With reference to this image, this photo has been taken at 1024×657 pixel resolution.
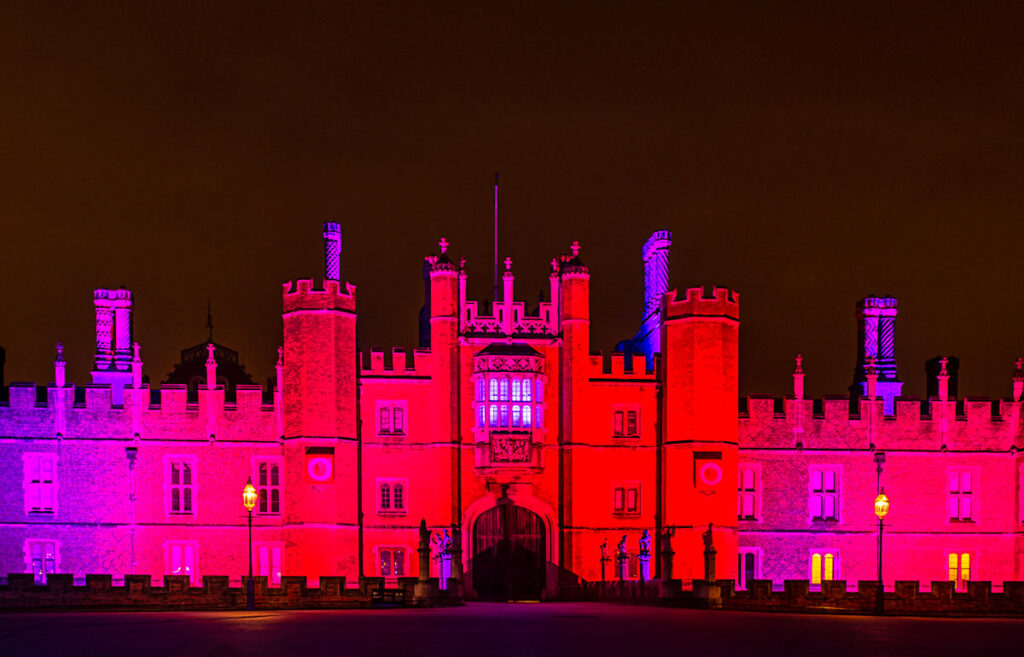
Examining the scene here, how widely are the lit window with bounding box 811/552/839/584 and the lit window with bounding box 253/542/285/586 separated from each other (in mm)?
19288

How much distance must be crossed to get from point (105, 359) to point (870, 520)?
30502 mm

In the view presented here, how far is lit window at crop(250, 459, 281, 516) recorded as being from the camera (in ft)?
171

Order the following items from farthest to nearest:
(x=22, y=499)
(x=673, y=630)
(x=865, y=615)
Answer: (x=22, y=499), (x=865, y=615), (x=673, y=630)

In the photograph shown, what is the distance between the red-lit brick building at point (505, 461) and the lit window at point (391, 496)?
72mm

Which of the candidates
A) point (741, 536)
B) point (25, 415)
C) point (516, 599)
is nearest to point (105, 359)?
point (25, 415)

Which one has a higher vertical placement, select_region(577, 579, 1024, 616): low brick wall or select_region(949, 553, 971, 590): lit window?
select_region(577, 579, 1024, 616): low brick wall

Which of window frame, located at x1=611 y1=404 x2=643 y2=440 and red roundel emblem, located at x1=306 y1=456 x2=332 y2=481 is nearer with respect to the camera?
red roundel emblem, located at x1=306 y1=456 x2=332 y2=481

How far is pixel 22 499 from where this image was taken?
51312 millimetres

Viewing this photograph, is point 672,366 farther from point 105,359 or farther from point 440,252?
point 105,359

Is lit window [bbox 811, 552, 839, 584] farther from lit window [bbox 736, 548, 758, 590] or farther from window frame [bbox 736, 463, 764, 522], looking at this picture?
window frame [bbox 736, 463, 764, 522]

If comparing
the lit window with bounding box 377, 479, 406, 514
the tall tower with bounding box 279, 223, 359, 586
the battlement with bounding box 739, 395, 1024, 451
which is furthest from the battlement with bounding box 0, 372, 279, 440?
the battlement with bounding box 739, 395, 1024, 451

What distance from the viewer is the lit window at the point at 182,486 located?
52.0m

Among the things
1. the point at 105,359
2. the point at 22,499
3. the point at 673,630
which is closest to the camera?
the point at 673,630

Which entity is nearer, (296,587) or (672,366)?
(296,587)
